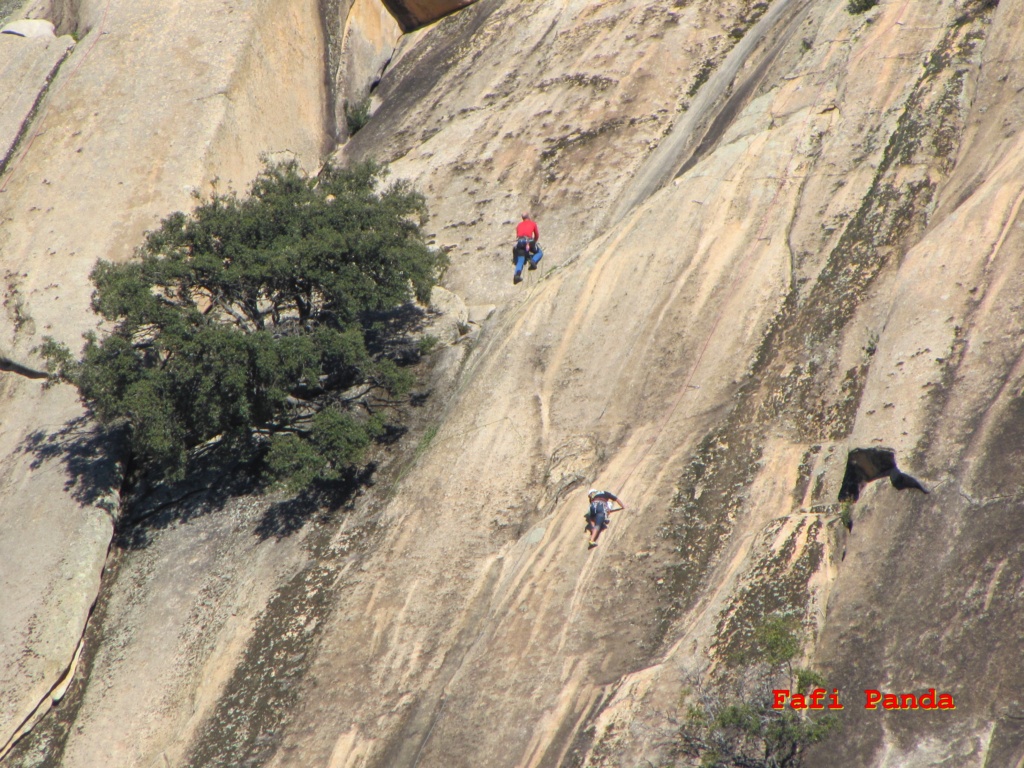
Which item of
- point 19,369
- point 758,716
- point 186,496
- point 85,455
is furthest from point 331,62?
point 758,716

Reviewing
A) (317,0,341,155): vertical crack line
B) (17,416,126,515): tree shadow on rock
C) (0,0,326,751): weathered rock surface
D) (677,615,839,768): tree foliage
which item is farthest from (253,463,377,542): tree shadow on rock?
(317,0,341,155): vertical crack line

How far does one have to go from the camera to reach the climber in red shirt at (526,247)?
84.8 feet

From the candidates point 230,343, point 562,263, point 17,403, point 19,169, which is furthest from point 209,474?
point 19,169

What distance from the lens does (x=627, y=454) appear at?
19.8 m

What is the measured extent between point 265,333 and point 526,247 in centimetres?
734

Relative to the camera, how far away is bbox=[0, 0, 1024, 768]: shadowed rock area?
1534 centimetres

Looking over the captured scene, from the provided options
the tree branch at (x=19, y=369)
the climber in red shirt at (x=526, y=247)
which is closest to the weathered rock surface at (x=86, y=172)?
the tree branch at (x=19, y=369)

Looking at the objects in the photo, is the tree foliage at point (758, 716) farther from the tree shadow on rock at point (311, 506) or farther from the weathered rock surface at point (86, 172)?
the weathered rock surface at point (86, 172)

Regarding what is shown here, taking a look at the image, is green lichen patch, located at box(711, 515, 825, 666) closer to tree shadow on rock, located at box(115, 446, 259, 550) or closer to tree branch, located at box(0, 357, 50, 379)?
tree shadow on rock, located at box(115, 446, 259, 550)

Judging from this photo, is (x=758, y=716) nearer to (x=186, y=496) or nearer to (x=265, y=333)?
(x=265, y=333)

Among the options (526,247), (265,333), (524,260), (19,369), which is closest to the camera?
(265,333)

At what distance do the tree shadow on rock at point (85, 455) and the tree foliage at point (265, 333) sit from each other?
0.52m

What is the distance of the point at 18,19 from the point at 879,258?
103ft

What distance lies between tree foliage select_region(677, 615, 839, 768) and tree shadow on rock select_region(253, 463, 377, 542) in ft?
31.7
